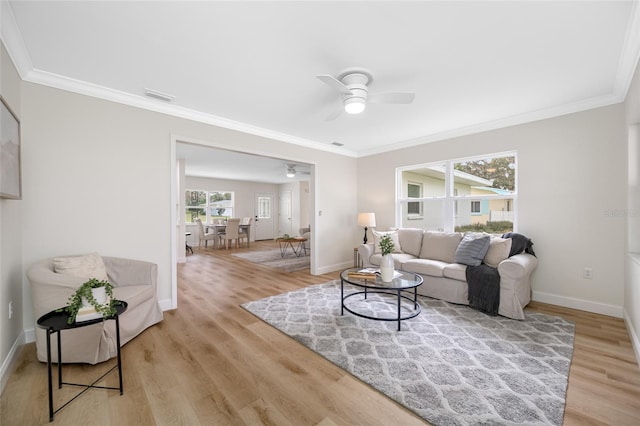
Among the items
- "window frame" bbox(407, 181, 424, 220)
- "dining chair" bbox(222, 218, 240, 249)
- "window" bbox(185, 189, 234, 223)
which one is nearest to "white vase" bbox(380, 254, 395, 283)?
"window frame" bbox(407, 181, 424, 220)

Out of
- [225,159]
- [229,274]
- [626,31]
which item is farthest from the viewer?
[225,159]

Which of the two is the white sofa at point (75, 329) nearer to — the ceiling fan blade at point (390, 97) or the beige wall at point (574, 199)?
the ceiling fan blade at point (390, 97)

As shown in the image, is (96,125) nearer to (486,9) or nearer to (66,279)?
(66,279)

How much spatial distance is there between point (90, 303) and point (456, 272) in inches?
145

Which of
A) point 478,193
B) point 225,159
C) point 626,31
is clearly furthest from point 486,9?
point 225,159

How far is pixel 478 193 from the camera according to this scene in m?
4.27

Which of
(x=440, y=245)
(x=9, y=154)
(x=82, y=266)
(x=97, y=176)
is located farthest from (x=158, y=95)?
(x=440, y=245)

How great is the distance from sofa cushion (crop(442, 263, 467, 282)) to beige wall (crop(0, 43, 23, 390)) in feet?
13.9

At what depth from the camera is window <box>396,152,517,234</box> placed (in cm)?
398

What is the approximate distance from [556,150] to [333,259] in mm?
3867

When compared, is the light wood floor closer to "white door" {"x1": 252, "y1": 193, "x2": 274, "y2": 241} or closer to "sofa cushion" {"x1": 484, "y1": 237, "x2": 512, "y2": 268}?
"sofa cushion" {"x1": 484, "y1": 237, "x2": 512, "y2": 268}

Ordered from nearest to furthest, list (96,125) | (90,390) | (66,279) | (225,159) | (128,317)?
(90,390) < (66,279) < (128,317) < (96,125) < (225,159)

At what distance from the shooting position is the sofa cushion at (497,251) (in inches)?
133

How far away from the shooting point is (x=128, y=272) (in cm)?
281
